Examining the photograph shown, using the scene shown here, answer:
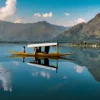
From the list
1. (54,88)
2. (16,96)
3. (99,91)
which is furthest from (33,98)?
(99,91)

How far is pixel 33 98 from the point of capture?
25.7 metres

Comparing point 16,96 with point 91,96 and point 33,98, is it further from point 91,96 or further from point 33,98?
point 91,96

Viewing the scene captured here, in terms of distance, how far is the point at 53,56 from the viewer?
230 ft

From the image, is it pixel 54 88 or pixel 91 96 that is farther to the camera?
pixel 54 88

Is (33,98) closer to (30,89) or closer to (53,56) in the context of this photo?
(30,89)

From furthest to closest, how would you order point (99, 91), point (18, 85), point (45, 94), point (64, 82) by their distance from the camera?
point (64, 82) → point (18, 85) → point (99, 91) → point (45, 94)

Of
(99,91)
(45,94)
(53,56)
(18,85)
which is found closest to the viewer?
(45,94)

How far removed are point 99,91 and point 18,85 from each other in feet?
33.1

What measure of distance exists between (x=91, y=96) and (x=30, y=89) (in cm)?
717

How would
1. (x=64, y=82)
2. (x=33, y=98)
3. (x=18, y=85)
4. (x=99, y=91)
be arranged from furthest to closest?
1. (x=64, y=82)
2. (x=18, y=85)
3. (x=99, y=91)
4. (x=33, y=98)

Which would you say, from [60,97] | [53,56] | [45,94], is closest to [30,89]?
[45,94]

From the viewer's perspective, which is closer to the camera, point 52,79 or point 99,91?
point 99,91

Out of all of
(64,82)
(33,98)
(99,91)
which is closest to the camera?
(33,98)

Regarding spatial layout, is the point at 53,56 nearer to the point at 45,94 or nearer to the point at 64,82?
the point at 64,82
